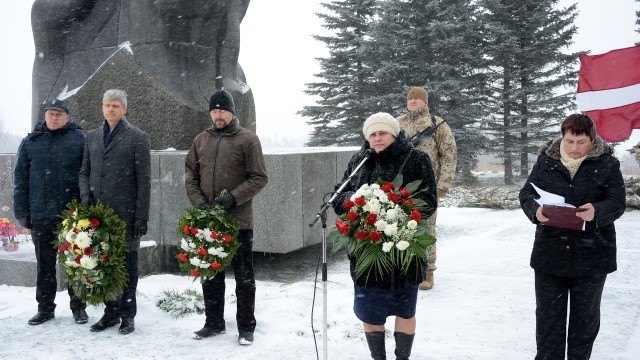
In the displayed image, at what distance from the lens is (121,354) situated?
438 cm

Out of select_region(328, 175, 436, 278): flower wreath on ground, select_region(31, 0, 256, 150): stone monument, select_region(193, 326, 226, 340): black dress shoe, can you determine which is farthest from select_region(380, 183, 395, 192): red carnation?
select_region(31, 0, 256, 150): stone monument

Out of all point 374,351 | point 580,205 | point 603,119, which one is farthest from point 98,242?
point 603,119

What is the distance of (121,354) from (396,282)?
2.07 m

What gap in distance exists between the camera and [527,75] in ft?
90.2

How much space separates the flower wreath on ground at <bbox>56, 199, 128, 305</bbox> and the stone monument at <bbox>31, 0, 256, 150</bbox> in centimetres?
312

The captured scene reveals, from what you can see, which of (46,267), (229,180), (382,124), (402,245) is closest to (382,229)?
(402,245)

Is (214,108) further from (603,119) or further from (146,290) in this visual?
(603,119)

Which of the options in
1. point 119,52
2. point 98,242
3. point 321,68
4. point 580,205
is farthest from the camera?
point 321,68

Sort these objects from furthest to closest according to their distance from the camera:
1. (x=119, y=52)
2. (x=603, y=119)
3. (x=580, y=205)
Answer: (x=119, y=52)
(x=603, y=119)
(x=580, y=205)

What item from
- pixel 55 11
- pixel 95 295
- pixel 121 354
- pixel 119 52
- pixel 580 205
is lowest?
pixel 121 354

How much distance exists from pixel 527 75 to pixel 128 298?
25559 mm

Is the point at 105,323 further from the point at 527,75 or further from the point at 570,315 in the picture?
the point at 527,75

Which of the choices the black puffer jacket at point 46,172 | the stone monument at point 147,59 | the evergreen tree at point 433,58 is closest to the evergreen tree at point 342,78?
the evergreen tree at point 433,58

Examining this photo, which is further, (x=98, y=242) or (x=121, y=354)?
(x=98, y=242)
